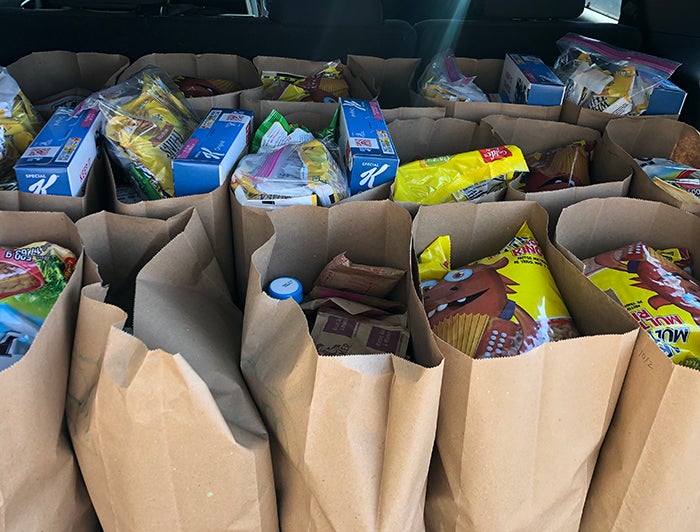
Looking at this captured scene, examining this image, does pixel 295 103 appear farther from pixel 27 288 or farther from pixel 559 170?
pixel 27 288

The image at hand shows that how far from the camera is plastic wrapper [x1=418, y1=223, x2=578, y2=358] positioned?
814mm

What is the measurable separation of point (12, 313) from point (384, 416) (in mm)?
489

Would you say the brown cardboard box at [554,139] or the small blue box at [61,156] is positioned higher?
the small blue box at [61,156]

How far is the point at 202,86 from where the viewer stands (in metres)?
1.39

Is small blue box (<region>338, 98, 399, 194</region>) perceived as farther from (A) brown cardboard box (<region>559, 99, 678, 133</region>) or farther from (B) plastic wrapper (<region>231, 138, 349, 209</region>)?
(A) brown cardboard box (<region>559, 99, 678, 133</region>)

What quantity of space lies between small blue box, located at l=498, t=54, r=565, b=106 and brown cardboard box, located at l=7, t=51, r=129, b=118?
0.88 m

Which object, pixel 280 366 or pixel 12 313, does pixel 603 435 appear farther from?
pixel 12 313

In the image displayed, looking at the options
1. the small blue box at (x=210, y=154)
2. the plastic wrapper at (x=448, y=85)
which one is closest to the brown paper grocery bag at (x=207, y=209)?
the small blue box at (x=210, y=154)

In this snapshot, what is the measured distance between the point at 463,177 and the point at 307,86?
51cm

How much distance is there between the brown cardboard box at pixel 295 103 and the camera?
1.23 meters

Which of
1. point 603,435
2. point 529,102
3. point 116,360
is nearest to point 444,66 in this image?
point 529,102

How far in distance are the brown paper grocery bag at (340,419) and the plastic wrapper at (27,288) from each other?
0.27 meters

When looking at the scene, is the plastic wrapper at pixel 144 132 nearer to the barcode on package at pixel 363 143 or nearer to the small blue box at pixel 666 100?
the barcode on package at pixel 363 143

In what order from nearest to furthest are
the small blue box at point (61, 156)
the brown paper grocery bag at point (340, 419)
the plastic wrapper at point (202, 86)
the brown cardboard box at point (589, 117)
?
the brown paper grocery bag at point (340, 419), the small blue box at point (61, 156), the brown cardboard box at point (589, 117), the plastic wrapper at point (202, 86)
